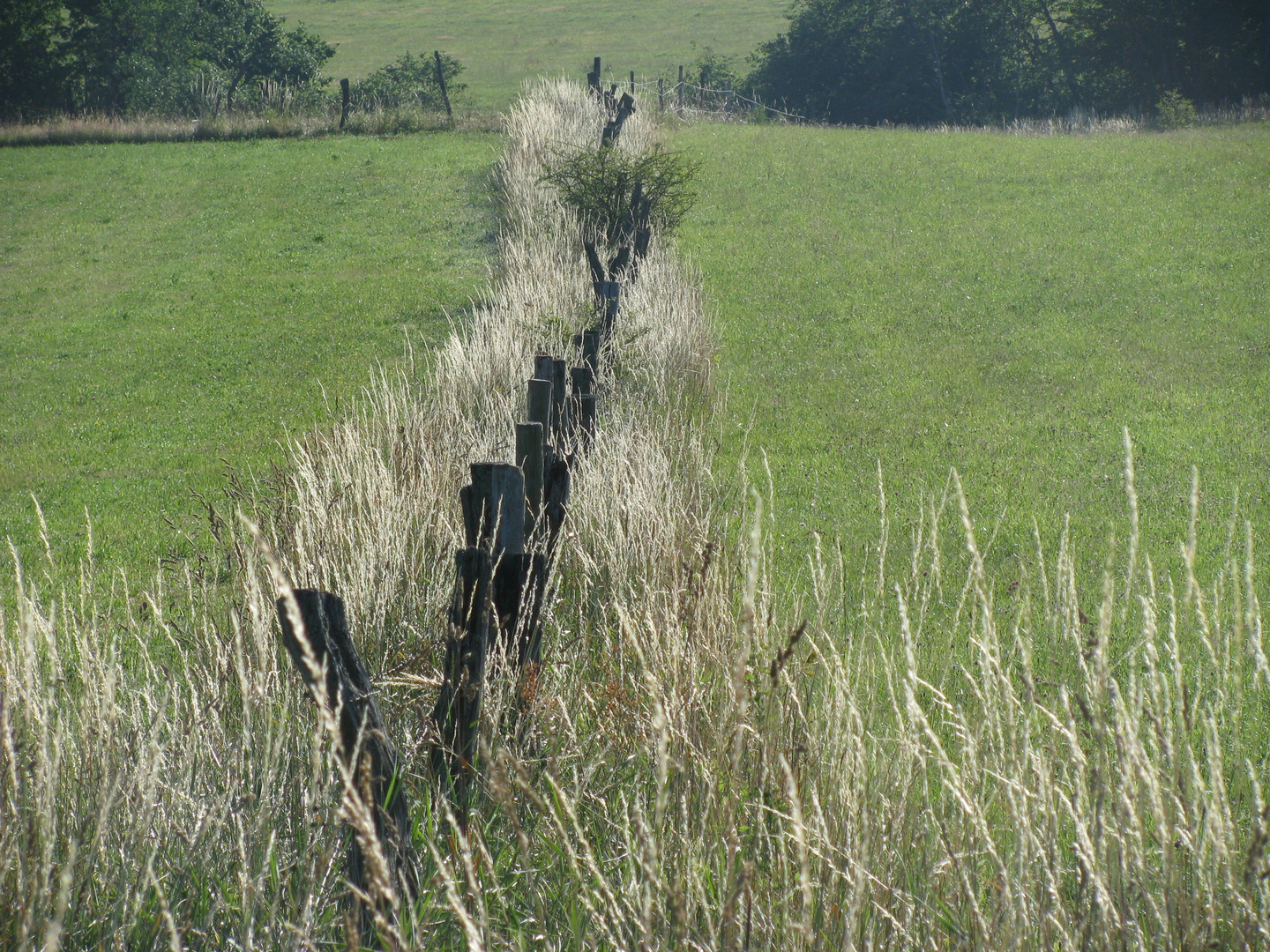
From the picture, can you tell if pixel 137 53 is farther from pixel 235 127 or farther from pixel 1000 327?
pixel 1000 327

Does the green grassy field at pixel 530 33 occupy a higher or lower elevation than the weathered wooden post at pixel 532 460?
higher

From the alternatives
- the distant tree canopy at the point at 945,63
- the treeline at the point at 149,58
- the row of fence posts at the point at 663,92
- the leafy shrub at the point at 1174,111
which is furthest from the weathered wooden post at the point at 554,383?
the distant tree canopy at the point at 945,63

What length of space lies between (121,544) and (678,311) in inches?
181

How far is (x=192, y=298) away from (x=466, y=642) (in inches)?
475

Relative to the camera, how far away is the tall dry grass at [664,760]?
1726 millimetres

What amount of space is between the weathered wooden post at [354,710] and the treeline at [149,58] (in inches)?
1484

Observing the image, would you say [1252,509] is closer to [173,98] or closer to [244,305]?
[244,305]

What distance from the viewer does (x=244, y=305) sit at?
41.5 ft

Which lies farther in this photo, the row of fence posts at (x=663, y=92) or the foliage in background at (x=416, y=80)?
the foliage in background at (x=416, y=80)

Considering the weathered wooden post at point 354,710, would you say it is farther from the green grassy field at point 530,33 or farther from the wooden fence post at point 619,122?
the green grassy field at point 530,33

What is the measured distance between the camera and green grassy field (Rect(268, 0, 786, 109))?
4797cm

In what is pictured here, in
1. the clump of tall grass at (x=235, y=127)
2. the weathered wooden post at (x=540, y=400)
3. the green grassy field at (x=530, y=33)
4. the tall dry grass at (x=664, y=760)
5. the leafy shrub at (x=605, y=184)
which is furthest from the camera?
the green grassy field at (x=530, y=33)

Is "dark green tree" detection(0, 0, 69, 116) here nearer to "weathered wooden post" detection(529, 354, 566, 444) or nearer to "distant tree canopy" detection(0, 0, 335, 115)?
"distant tree canopy" detection(0, 0, 335, 115)

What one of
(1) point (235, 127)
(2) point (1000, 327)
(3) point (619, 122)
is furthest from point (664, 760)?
(1) point (235, 127)
